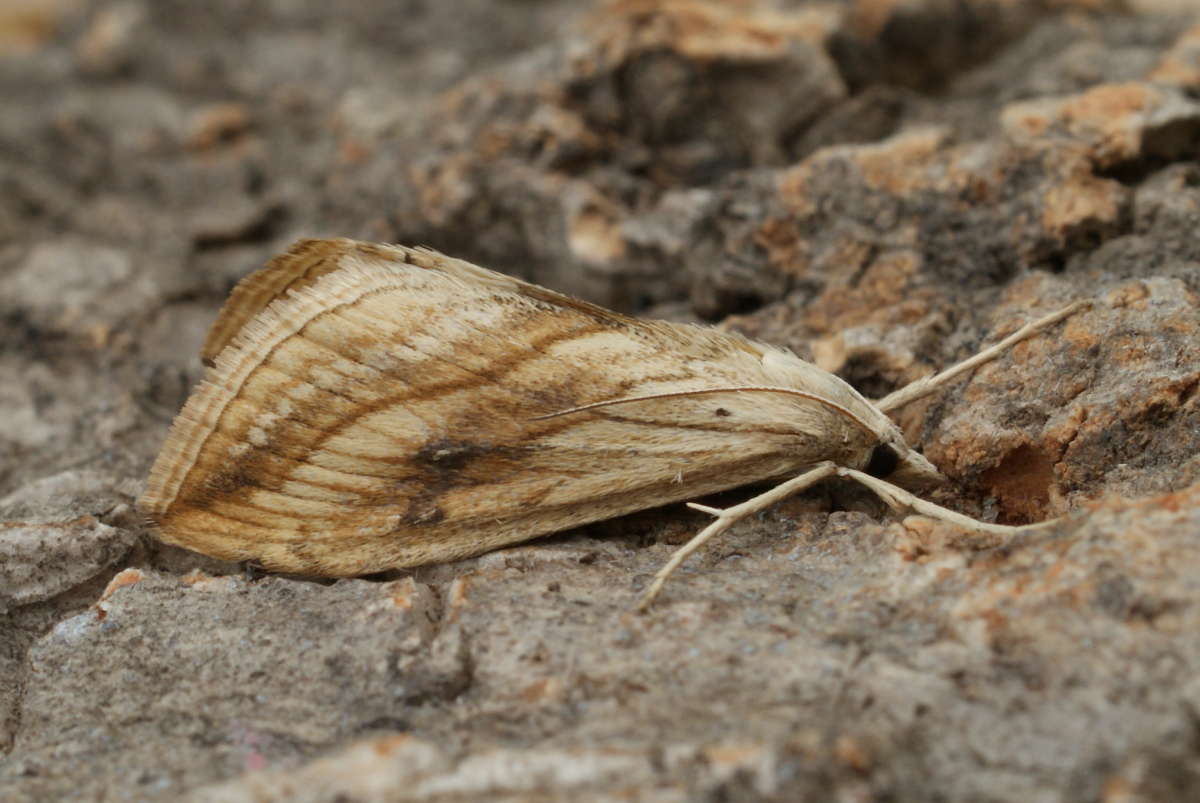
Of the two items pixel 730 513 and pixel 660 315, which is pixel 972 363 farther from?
pixel 660 315

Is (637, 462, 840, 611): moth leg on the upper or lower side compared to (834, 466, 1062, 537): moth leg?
lower

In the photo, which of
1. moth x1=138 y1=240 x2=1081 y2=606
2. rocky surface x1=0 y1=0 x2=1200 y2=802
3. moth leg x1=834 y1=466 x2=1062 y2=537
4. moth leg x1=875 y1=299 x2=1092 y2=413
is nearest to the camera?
rocky surface x1=0 y1=0 x2=1200 y2=802

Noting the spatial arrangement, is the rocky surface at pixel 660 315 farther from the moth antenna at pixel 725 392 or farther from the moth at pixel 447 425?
the moth antenna at pixel 725 392

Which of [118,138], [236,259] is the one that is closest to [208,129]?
[118,138]

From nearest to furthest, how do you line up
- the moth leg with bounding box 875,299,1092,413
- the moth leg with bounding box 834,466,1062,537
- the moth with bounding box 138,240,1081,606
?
the moth leg with bounding box 834,466,1062,537 → the moth with bounding box 138,240,1081,606 → the moth leg with bounding box 875,299,1092,413

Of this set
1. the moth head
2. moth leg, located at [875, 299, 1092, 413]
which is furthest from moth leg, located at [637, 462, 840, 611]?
moth leg, located at [875, 299, 1092, 413]

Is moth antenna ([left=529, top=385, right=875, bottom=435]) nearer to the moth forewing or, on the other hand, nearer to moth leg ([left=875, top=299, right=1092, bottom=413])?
the moth forewing

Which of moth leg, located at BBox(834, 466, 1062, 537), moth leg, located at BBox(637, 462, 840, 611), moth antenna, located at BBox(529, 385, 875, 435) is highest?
moth antenna, located at BBox(529, 385, 875, 435)

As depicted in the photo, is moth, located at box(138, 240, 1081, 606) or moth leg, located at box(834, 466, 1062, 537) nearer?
moth leg, located at box(834, 466, 1062, 537)

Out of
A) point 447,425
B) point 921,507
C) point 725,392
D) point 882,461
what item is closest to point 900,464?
point 882,461
